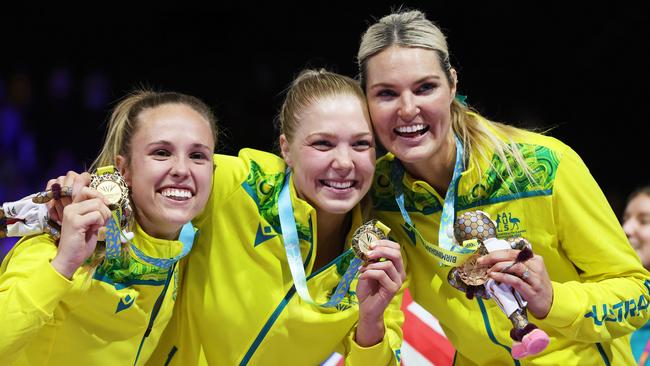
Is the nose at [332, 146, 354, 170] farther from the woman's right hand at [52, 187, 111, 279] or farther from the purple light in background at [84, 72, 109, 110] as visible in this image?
the purple light in background at [84, 72, 109, 110]

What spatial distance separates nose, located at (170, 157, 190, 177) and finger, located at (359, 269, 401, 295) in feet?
2.27

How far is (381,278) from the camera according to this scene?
2658mm

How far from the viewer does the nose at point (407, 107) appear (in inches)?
115

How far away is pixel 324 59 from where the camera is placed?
22.5 ft

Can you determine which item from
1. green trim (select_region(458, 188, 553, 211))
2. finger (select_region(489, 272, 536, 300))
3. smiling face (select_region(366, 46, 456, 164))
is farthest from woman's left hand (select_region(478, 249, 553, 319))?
smiling face (select_region(366, 46, 456, 164))

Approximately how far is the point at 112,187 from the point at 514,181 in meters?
1.38

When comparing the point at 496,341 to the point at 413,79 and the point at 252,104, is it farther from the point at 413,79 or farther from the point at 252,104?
the point at 252,104

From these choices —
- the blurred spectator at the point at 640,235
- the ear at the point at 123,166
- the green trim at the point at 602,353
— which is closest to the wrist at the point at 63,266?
the ear at the point at 123,166

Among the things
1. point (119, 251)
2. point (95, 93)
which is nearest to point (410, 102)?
point (119, 251)

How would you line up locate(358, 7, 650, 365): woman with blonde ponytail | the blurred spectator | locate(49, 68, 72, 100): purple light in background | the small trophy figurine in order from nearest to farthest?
the small trophy figurine → locate(358, 7, 650, 365): woman with blonde ponytail → the blurred spectator → locate(49, 68, 72, 100): purple light in background

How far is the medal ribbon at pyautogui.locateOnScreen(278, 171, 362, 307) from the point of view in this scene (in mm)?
2900

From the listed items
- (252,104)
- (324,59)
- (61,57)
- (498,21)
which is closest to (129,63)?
(61,57)

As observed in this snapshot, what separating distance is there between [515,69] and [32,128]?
3.93 meters

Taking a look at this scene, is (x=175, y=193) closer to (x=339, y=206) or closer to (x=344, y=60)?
(x=339, y=206)
